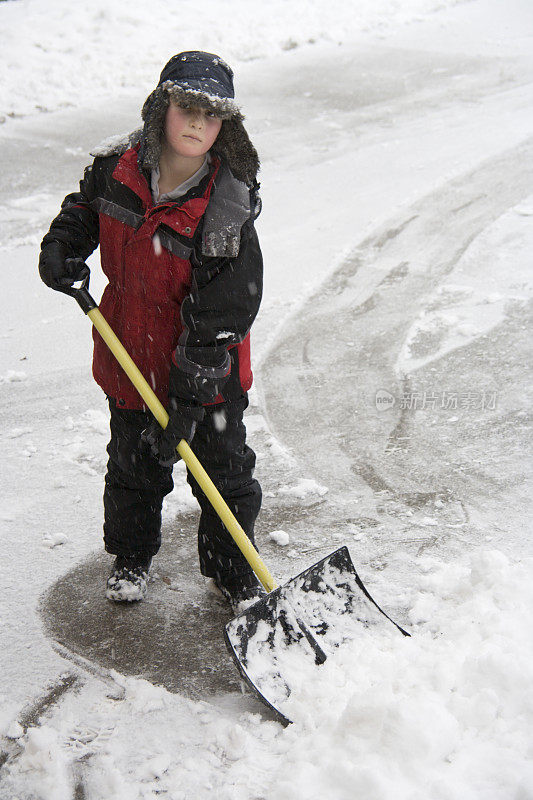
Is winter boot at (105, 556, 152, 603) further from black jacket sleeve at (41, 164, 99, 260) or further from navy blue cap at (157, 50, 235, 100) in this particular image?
navy blue cap at (157, 50, 235, 100)

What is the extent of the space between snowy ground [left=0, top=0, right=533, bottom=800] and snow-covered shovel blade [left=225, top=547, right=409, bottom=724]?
69mm

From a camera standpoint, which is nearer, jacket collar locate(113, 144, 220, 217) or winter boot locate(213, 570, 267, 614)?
jacket collar locate(113, 144, 220, 217)

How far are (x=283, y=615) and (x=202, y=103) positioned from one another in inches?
61.6

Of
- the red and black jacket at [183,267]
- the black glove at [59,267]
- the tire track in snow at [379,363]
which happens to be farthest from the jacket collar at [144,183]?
the tire track in snow at [379,363]

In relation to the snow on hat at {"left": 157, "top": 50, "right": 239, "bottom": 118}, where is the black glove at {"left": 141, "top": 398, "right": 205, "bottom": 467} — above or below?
below

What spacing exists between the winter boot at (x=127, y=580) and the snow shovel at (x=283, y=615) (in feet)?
1.60

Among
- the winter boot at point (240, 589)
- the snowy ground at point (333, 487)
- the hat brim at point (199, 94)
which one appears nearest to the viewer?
the snowy ground at point (333, 487)

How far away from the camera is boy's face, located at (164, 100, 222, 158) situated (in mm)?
2146

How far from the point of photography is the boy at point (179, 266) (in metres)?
2.17

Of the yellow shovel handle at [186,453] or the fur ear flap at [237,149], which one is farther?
the yellow shovel handle at [186,453]

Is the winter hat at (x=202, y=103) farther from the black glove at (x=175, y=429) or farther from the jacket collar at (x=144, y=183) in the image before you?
the black glove at (x=175, y=429)

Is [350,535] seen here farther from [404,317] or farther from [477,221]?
Result: [477,221]

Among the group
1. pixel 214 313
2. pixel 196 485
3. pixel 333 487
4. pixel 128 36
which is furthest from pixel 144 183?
pixel 128 36

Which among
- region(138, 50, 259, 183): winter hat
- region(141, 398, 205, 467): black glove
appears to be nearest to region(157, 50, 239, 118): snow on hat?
region(138, 50, 259, 183): winter hat
